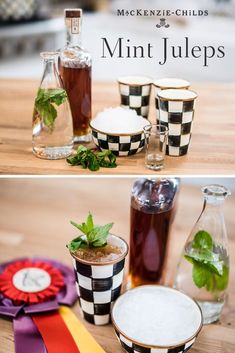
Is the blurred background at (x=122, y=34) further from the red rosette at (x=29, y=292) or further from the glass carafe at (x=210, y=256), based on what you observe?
the glass carafe at (x=210, y=256)

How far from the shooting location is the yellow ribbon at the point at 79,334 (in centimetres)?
113

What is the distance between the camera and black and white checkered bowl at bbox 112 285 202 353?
105 cm

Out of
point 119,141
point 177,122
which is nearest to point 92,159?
point 119,141

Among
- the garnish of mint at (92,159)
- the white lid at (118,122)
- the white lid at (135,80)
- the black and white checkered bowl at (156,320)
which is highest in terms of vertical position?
the white lid at (135,80)

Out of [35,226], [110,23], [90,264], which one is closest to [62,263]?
[35,226]

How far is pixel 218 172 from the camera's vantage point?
0.98 m

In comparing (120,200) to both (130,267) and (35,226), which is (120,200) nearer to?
(35,226)

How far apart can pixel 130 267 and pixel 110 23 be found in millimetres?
3309

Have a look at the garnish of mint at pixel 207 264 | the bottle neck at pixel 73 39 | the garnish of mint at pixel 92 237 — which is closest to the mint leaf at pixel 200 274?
the garnish of mint at pixel 207 264

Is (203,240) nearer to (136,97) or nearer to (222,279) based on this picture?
(222,279)

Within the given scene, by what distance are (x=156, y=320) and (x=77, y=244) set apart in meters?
0.24

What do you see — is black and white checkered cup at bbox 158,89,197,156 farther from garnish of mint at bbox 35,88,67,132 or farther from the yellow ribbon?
the yellow ribbon

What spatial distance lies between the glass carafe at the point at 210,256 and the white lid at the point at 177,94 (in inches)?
8.8

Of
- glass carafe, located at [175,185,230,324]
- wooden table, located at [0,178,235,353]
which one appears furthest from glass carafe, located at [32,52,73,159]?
wooden table, located at [0,178,235,353]
